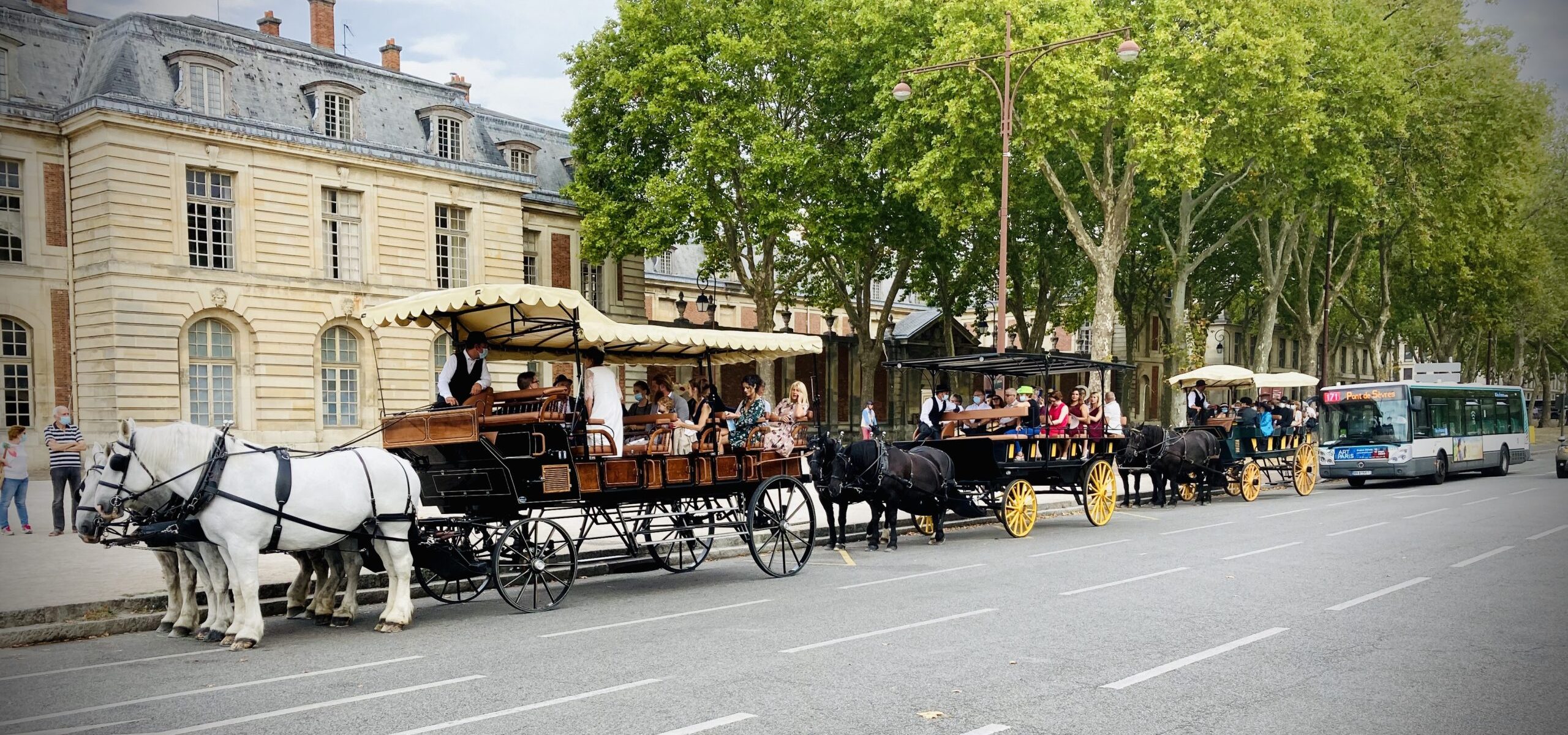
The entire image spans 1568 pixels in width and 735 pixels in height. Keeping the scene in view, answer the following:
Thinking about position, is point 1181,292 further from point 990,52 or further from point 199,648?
point 199,648

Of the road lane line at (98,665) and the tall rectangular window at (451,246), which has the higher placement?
the tall rectangular window at (451,246)

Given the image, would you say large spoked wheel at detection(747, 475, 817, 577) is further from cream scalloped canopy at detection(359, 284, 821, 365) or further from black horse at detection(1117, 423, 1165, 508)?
black horse at detection(1117, 423, 1165, 508)

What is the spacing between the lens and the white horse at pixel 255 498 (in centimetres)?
919

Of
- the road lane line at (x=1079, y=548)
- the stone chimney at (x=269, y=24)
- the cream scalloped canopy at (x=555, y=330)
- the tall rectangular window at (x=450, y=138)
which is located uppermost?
the stone chimney at (x=269, y=24)

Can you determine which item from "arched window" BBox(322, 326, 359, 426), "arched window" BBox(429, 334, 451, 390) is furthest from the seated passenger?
"arched window" BBox(322, 326, 359, 426)

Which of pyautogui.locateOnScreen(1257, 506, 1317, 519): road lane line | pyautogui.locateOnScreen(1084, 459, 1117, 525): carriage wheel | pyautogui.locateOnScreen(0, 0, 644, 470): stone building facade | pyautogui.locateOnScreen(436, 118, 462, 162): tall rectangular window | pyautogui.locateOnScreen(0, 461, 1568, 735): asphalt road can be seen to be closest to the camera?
pyautogui.locateOnScreen(0, 461, 1568, 735): asphalt road

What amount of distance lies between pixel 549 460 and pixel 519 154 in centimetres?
3155

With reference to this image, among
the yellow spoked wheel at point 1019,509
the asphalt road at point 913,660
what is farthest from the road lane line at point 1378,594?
the yellow spoked wheel at point 1019,509

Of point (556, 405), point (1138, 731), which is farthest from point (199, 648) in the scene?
point (1138, 731)

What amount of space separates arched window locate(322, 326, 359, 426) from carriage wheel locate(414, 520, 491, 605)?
75.7 ft

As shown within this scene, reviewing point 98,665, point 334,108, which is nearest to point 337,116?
point 334,108

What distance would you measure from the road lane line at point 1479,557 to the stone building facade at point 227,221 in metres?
25.3

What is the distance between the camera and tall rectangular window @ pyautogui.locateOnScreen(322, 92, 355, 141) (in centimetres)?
3384

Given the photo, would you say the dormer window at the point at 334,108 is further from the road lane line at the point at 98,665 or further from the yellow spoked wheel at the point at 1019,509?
the road lane line at the point at 98,665
